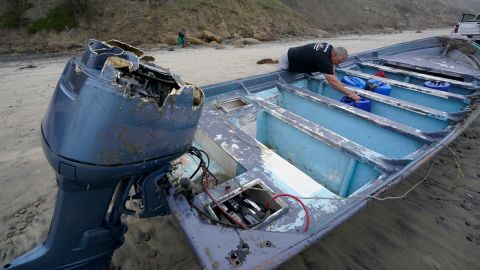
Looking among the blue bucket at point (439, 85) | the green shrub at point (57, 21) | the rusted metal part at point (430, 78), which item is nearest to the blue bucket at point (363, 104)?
the blue bucket at point (439, 85)

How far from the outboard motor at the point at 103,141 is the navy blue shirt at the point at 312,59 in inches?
110

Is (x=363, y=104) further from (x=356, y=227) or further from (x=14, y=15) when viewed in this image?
(x=14, y=15)

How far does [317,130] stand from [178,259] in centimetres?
164

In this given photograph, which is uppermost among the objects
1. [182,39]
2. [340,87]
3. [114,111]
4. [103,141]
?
[114,111]

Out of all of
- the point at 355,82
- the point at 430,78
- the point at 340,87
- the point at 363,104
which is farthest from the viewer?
the point at 430,78

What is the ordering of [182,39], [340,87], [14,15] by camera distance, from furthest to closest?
[182,39] → [14,15] → [340,87]

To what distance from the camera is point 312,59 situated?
388cm

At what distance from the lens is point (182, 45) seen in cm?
1316

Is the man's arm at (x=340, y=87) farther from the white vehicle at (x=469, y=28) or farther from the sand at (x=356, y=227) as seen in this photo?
the white vehicle at (x=469, y=28)

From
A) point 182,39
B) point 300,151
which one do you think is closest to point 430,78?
point 300,151

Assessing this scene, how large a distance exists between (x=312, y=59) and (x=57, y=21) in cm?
1385

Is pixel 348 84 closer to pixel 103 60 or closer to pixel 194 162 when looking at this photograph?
pixel 194 162

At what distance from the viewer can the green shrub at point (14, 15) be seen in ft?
38.8

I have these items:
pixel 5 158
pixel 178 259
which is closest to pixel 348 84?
pixel 178 259
